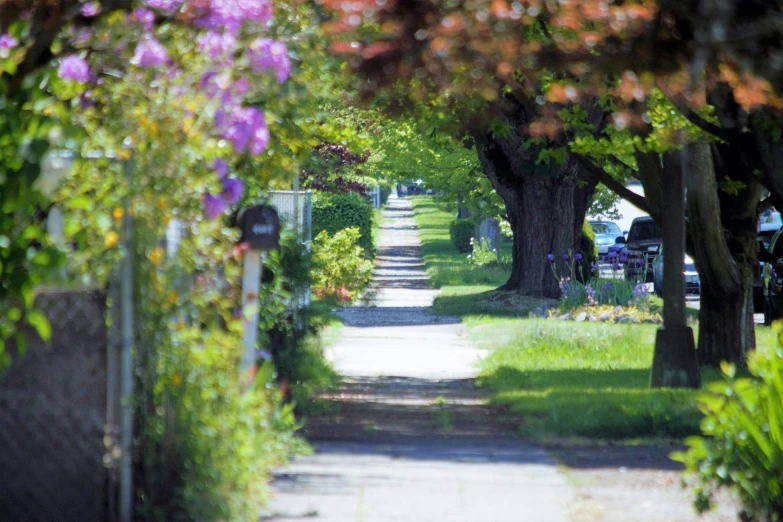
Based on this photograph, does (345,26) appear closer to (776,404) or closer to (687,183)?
(776,404)

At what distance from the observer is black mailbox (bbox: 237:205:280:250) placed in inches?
295

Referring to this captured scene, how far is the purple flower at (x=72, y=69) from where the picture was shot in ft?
18.6

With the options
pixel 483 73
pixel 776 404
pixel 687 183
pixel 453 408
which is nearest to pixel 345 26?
pixel 483 73

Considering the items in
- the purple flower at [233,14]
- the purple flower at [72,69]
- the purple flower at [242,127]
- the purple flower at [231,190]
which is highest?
the purple flower at [233,14]

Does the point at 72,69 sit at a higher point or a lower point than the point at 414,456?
higher

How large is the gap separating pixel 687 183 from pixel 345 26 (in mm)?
8984

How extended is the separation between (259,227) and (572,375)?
20.6 feet

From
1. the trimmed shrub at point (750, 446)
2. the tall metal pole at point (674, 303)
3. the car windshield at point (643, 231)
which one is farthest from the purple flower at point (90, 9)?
the car windshield at point (643, 231)

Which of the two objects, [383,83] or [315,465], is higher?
[383,83]

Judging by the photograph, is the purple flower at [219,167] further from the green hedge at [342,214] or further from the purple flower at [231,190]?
the green hedge at [342,214]

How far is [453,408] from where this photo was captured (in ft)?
36.2

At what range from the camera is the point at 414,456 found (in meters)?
8.36

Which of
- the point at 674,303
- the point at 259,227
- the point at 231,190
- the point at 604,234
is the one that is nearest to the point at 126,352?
the point at 231,190

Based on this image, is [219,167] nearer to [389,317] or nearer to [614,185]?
[614,185]
